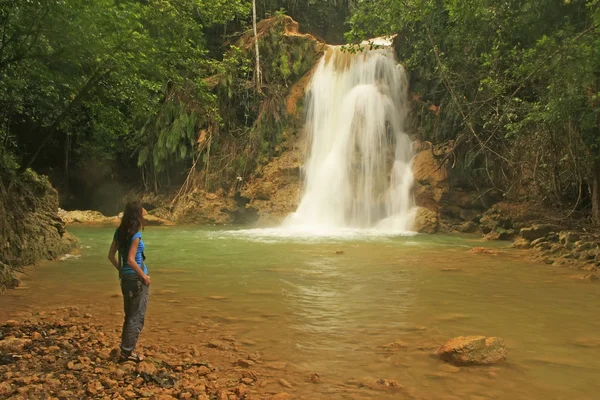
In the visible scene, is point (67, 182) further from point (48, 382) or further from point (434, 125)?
point (48, 382)

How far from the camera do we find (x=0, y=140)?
31.8ft

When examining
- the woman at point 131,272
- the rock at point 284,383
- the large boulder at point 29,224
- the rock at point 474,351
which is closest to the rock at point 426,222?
the large boulder at point 29,224

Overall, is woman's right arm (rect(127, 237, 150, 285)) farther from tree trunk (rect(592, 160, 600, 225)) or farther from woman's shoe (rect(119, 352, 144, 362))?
tree trunk (rect(592, 160, 600, 225))

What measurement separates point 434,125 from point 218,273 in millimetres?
13468

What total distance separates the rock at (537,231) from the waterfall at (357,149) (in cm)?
489

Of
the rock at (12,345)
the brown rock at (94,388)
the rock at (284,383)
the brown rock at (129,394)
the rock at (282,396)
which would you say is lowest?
the rock at (284,383)

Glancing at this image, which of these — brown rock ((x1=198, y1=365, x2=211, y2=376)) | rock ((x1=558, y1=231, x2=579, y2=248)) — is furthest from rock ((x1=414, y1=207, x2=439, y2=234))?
brown rock ((x1=198, y1=365, x2=211, y2=376))

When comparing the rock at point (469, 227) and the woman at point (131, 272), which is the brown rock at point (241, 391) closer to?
the woman at point (131, 272)

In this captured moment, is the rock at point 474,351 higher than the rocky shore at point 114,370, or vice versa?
the rock at point 474,351

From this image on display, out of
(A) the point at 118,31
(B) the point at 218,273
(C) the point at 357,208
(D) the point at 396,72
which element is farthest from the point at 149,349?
(D) the point at 396,72

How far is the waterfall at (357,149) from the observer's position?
18.2m

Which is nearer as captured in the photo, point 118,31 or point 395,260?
point 118,31

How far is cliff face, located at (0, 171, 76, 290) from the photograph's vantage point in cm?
783

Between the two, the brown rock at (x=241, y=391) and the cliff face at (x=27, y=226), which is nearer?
the brown rock at (x=241, y=391)
